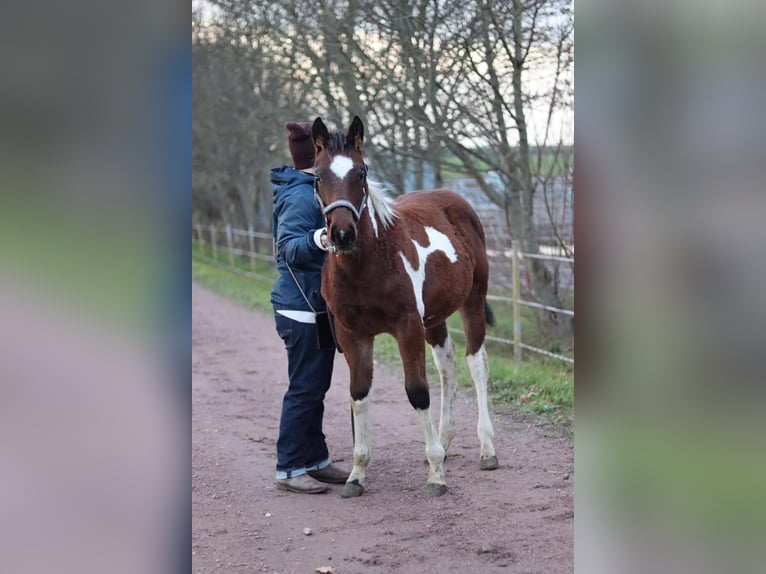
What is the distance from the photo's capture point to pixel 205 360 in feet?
27.8

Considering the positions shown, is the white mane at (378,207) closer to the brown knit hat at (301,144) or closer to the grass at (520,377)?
A: the brown knit hat at (301,144)

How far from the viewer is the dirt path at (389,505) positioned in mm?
3229

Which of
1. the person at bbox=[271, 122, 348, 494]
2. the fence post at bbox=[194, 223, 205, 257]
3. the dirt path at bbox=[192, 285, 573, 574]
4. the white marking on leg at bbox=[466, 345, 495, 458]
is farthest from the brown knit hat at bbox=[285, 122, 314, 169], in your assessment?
the fence post at bbox=[194, 223, 205, 257]

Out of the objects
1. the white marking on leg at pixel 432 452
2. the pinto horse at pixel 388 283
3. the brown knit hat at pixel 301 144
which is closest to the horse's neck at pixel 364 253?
the pinto horse at pixel 388 283

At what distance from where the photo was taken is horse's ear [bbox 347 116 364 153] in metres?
3.47

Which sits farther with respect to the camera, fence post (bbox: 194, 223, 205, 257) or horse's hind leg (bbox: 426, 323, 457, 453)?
fence post (bbox: 194, 223, 205, 257)

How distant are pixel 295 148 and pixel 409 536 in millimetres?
1987

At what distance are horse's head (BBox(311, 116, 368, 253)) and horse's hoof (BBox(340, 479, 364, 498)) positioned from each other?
139cm

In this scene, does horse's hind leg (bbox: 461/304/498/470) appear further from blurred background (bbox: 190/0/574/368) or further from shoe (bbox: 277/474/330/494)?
blurred background (bbox: 190/0/574/368)

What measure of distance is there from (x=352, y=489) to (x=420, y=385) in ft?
2.18

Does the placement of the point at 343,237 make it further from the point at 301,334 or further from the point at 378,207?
the point at 301,334

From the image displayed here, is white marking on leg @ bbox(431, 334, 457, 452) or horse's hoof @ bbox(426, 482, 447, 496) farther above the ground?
white marking on leg @ bbox(431, 334, 457, 452)
